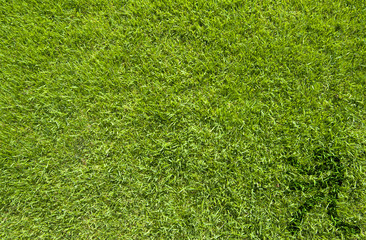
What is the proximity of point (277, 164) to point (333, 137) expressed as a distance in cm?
59

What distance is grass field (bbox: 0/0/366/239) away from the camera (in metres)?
1.91

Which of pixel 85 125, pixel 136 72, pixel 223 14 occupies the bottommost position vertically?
pixel 85 125

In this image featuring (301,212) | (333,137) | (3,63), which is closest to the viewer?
(301,212)

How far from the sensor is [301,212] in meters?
1.85

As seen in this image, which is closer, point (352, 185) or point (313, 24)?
point (352, 185)

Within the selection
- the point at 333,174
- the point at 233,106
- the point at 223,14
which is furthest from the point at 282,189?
the point at 223,14

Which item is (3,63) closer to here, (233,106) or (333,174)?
(233,106)

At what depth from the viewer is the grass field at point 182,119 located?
1.91 m

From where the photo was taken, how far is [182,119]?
209 cm

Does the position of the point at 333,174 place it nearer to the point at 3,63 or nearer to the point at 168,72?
the point at 168,72

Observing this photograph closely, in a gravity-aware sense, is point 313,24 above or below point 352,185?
above

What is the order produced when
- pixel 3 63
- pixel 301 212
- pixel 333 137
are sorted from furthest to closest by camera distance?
pixel 3 63, pixel 333 137, pixel 301 212

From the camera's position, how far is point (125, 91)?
220 centimetres

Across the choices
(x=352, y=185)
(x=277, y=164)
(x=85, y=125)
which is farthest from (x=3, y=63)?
(x=352, y=185)
